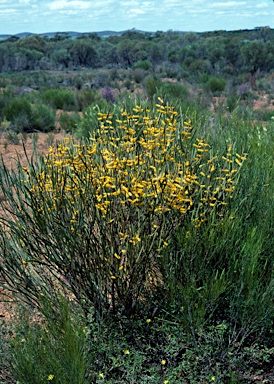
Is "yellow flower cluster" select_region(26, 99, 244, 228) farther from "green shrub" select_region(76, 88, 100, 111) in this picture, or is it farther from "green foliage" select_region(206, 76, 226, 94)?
"green foliage" select_region(206, 76, 226, 94)

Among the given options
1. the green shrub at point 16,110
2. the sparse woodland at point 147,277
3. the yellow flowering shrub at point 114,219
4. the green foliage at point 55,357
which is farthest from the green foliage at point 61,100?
the green foliage at point 55,357

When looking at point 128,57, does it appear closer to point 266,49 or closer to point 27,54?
point 27,54

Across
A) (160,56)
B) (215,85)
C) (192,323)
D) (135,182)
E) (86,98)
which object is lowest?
(215,85)

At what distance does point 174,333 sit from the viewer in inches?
162

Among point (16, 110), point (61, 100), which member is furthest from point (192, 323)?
point (61, 100)

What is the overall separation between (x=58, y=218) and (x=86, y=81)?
30.1m

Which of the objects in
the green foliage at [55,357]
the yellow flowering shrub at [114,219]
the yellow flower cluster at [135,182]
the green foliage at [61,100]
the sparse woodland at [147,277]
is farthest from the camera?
the green foliage at [61,100]

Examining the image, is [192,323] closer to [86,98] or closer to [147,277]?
[147,277]

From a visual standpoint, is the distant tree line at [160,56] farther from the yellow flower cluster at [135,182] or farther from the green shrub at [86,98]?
the yellow flower cluster at [135,182]

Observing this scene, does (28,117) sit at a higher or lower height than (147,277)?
lower

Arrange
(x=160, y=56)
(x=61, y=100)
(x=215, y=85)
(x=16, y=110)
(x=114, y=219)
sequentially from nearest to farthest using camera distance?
1. (x=114, y=219)
2. (x=16, y=110)
3. (x=61, y=100)
4. (x=215, y=85)
5. (x=160, y=56)

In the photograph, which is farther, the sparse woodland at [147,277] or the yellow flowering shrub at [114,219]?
the yellow flowering shrub at [114,219]

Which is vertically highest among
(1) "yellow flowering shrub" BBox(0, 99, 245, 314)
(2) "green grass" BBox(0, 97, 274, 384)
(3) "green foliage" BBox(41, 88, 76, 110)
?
(1) "yellow flowering shrub" BBox(0, 99, 245, 314)

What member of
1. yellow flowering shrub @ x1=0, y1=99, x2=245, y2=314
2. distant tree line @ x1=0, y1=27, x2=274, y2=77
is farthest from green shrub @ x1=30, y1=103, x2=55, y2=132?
distant tree line @ x1=0, y1=27, x2=274, y2=77
